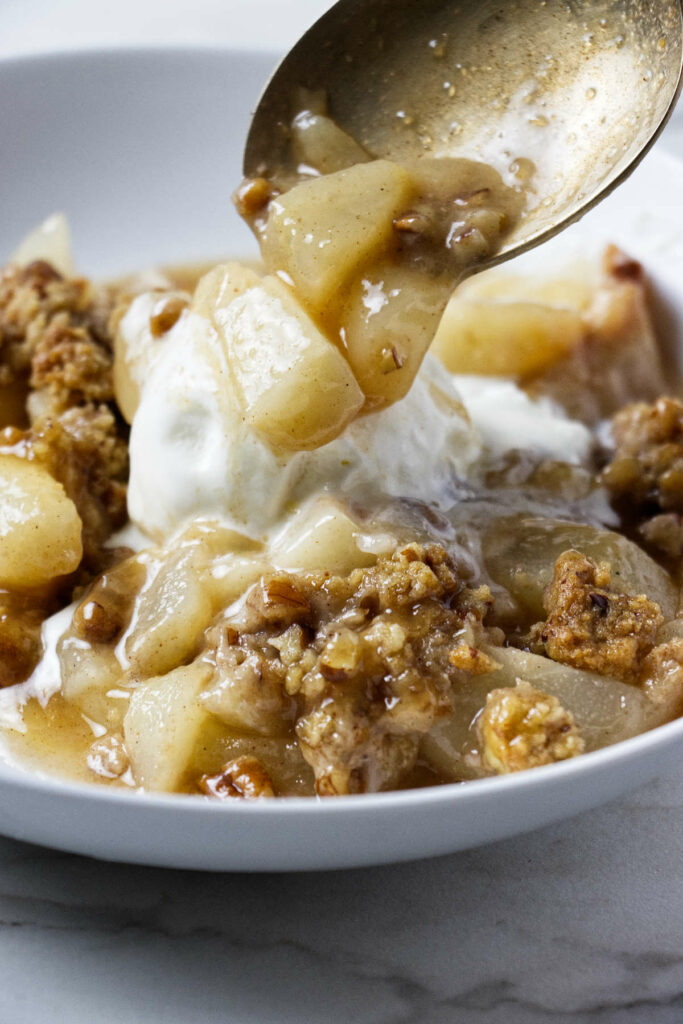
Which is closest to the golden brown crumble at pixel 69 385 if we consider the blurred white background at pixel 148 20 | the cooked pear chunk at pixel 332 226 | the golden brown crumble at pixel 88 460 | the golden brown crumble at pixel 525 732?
the golden brown crumble at pixel 88 460

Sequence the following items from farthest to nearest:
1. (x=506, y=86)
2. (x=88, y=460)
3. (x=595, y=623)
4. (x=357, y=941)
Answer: (x=88, y=460) → (x=506, y=86) → (x=595, y=623) → (x=357, y=941)

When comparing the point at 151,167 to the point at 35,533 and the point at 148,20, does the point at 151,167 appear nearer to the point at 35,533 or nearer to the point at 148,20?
the point at 148,20

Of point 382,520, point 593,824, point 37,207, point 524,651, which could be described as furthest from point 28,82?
point 593,824

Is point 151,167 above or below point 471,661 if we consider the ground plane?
above

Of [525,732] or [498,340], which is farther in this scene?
[498,340]

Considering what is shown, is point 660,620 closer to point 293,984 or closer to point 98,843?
point 293,984

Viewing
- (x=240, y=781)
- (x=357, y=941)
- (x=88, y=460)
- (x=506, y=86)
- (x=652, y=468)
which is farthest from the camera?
(x=652, y=468)

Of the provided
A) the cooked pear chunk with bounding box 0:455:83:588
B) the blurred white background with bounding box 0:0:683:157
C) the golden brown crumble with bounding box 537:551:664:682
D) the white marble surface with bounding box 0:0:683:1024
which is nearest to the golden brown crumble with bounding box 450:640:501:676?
the golden brown crumble with bounding box 537:551:664:682

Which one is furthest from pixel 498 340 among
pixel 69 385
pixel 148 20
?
pixel 148 20

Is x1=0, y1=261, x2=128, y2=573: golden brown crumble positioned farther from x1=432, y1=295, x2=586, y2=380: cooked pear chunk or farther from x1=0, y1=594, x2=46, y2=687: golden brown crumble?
x1=432, y1=295, x2=586, y2=380: cooked pear chunk
